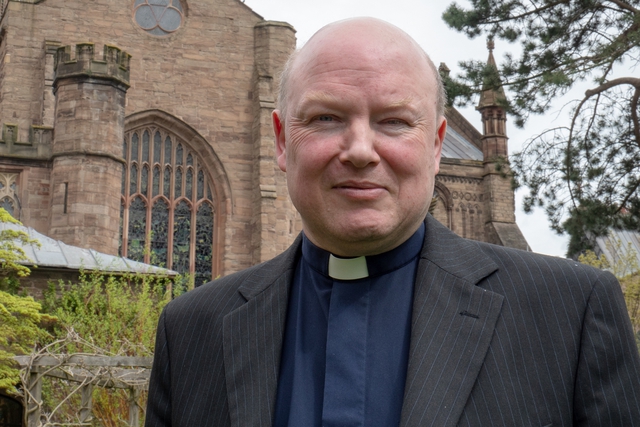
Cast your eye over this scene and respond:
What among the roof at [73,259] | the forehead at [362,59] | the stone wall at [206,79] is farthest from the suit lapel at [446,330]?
the stone wall at [206,79]

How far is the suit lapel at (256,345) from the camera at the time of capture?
150cm

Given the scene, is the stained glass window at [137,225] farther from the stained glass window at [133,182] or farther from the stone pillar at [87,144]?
the stone pillar at [87,144]

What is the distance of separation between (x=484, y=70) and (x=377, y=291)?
9.88 m

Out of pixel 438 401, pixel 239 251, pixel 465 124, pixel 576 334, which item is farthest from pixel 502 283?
pixel 465 124

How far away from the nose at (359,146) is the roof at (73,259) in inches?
410

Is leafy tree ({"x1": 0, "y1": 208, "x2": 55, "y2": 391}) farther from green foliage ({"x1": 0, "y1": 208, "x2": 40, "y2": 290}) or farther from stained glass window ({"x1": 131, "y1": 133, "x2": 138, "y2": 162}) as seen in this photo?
stained glass window ({"x1": 131, "y1": 133, "x2": 138, "y2": 162})

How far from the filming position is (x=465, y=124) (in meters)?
29.6

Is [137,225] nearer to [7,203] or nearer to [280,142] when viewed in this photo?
[7,203]

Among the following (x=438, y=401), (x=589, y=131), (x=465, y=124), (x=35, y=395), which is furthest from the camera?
(x=465, y=124)

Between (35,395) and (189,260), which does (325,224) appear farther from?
(189,260)

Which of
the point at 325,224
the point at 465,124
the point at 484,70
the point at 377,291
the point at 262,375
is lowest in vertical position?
the point at 262,375

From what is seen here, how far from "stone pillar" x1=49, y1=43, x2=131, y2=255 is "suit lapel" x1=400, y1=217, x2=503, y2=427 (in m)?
14.5

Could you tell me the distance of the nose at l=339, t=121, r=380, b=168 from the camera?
1.43m

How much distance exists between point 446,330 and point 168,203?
Answer: 18.1m
